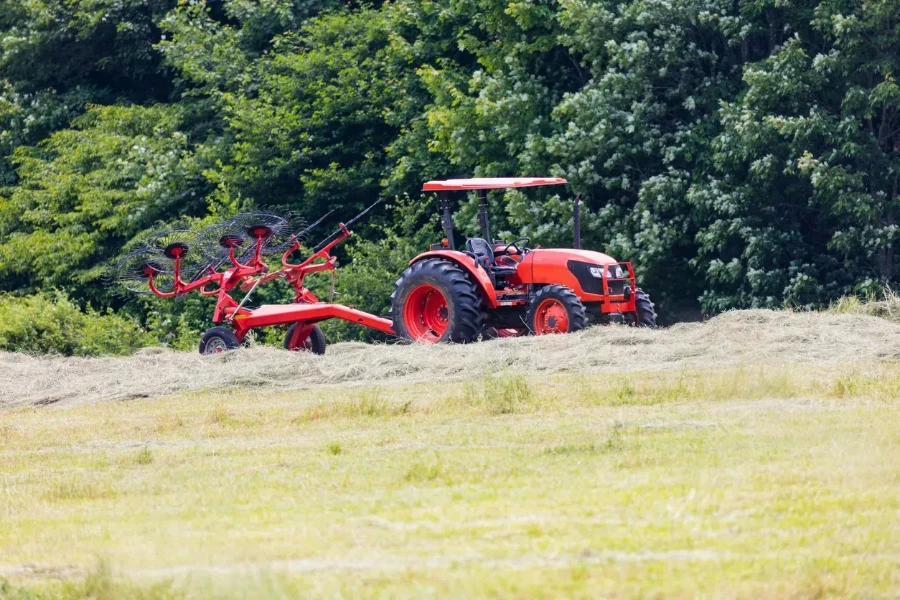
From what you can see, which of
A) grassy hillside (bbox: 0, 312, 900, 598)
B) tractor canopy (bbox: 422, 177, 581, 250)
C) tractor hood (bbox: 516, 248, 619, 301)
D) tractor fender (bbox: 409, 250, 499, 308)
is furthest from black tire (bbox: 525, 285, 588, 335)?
tractor canopy (bbox: 422, 177, 581, 250)

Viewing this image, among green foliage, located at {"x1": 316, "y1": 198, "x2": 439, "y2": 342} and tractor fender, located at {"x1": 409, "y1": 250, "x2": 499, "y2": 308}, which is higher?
tractor fender, located at {"x1": 409, "y1": 250, "x2": 499, "y2": 308}

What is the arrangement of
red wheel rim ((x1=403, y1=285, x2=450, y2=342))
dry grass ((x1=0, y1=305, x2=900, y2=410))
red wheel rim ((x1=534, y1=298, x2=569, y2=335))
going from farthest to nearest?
red wheel rim ((x1=403, y1=285, x2=450, y2=342)), red wheel rim ((x1=534, y1=298, x2=569, y2=335)), dry grass ((x1=0, y1=305, x2=900, y2=410))

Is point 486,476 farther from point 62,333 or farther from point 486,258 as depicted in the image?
point 62,333

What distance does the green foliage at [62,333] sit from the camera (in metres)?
24.3

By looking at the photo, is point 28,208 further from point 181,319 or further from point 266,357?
point 266,357

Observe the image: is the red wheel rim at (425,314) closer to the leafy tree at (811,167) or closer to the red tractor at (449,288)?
the red tractor at (449,288)

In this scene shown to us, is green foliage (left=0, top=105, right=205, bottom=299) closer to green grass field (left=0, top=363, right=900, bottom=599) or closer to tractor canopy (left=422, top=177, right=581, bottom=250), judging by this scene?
tractor canopy (left=422, top=177, right=581, bottom=250)

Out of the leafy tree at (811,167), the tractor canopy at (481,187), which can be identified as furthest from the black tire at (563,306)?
the leafy tree at (811,167)

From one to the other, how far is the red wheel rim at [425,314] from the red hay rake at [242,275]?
0.31 meters

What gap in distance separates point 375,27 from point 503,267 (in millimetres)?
13089

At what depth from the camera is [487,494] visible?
8305mm

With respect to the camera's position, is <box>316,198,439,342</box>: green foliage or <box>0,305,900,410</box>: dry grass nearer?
<box>0,305,900,410</box>: dry grass

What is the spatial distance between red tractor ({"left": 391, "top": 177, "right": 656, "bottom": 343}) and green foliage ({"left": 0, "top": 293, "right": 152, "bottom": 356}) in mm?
6912

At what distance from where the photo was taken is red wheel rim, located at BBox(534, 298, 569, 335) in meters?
18.1
